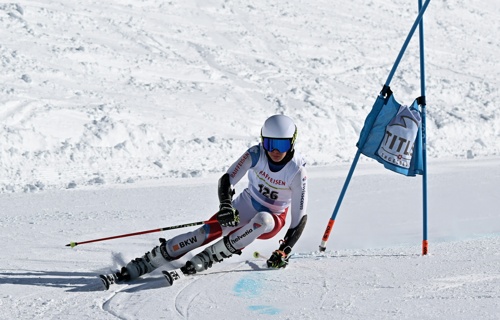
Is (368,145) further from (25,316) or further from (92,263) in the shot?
(25,316)

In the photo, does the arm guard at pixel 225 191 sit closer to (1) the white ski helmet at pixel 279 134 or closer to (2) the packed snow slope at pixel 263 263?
(1) the white ski helmet at pixel 279 134

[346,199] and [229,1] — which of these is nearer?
[346,199]

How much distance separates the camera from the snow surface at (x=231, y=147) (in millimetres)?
5293

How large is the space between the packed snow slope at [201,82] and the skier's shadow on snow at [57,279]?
5737 mm

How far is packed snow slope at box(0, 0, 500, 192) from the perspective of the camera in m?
14.1

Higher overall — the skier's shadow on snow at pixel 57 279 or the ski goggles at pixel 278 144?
the ski goggles at pixel 278 144

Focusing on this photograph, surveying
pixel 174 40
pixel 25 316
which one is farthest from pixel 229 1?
pixel 25 316

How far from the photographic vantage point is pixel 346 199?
1117 centimetres

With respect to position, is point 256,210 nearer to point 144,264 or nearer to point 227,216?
point 227,216

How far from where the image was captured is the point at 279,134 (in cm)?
589

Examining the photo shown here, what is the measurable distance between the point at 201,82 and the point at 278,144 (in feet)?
44.5

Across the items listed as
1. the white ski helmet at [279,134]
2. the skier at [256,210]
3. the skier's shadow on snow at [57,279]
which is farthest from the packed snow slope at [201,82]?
the white ski helmet at [279,134]

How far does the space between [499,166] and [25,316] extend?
1253cm

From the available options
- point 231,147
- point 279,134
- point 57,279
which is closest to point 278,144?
point 279,134
